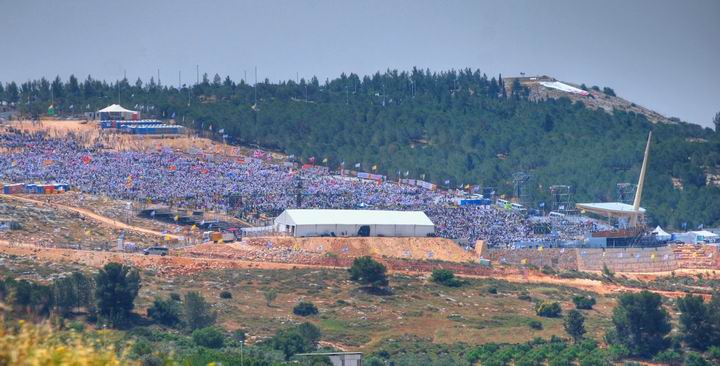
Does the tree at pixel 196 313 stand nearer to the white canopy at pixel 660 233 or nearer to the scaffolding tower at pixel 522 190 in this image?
the white canopy at pixel 660 233

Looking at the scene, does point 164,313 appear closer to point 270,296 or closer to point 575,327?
point 270,296

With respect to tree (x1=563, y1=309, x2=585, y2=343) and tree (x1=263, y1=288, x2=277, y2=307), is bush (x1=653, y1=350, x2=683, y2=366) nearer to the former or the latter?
tree (x1=563, y1=309, x2=585, y2=343)

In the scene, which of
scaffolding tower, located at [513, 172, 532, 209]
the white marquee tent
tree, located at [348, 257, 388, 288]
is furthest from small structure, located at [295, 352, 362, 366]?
scaffolding tower, located at [513, 172, 532, 209]

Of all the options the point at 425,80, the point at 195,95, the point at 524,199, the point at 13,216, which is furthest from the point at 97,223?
the point at 425,80

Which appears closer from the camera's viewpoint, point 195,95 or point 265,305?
point 265,305

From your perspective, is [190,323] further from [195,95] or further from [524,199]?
[195,95]

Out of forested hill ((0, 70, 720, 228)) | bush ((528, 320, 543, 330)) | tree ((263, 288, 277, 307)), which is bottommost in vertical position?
bush ((528, 320, 543, 330))

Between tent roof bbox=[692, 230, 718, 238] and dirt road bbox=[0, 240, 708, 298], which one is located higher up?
tent roof bbox=[692, 230, 718, 238]
